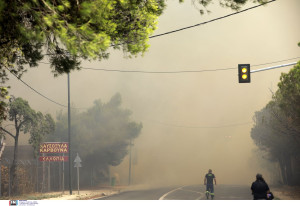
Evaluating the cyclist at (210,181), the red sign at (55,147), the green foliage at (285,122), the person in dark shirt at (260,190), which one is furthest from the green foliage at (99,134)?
the person in dark shirt at (260,190)

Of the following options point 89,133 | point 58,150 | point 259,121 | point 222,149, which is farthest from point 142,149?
point 58,150

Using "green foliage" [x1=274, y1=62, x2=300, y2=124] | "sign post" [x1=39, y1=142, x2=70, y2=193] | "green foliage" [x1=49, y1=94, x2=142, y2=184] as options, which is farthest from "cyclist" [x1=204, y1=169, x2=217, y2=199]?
"green foliage" [x1=49, y1=94, x2=142, y2=184]

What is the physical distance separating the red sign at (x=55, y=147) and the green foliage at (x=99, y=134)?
45.7 ft

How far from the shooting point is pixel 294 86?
87.9ft

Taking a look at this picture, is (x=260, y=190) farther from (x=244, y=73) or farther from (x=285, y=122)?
(x=285, y=122)

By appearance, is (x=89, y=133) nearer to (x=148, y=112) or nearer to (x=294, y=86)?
(x=294, y=86)

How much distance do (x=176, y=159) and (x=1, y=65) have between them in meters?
78.9

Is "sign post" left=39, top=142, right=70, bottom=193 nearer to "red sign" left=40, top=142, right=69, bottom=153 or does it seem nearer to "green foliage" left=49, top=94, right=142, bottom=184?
"red sign" left=40, top=142, right=69, bottom=153

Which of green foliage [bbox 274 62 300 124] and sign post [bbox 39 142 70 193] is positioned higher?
green foliage [bbox 274 62 300 124]

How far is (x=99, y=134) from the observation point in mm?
54562

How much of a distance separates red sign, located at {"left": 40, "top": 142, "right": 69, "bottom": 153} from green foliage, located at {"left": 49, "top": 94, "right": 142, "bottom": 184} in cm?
1392

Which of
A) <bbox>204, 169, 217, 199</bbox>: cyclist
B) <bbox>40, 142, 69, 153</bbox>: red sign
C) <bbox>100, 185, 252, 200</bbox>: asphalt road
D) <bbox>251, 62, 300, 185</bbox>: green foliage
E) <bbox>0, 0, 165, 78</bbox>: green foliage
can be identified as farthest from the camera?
<bbox>40, 142, 69, 153</bbox>: red sign

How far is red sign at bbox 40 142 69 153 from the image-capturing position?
3656 centimetres

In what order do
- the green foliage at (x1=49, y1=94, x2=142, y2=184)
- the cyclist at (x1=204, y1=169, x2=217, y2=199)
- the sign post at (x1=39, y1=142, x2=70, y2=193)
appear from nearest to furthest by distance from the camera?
the cyclist at (x1=204, y1=169, x2=217, y2=199) → the sign post at (x1=39, y1=142, x2=70, y2=193) → the green foliage at (x1=49, y1=94, x2=142, y2=184)
